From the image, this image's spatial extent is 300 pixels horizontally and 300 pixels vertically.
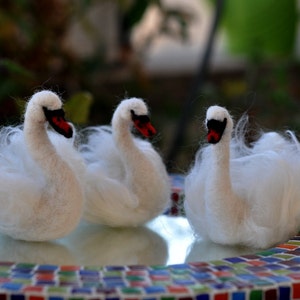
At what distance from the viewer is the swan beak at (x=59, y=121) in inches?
29.3

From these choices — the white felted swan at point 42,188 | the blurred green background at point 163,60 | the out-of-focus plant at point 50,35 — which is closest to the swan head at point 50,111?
the white felted swan at point 42,188

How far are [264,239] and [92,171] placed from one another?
230mm

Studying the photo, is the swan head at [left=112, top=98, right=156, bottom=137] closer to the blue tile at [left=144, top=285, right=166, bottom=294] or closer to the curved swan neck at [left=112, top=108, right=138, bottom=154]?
the curved swan neck at [left=112, top=108, right=138, bottom=154]

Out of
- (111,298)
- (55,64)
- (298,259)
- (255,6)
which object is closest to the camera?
(111,298)

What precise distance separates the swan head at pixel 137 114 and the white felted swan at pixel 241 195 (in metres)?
0.07

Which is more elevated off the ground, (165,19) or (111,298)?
(165,19)

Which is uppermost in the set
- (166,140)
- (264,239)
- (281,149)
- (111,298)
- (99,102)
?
(166,140)

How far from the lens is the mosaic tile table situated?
23.5 inches

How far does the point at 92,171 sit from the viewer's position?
2.92 ft

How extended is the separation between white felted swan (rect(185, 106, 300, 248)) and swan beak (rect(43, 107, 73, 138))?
0.48 ft

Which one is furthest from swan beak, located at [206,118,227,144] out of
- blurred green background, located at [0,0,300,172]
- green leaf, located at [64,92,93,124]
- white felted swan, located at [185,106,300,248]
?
blurred green background, located at [0,0,300,172]

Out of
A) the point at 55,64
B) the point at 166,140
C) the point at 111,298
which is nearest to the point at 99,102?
the point at 55,64

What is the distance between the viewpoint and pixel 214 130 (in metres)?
0.77

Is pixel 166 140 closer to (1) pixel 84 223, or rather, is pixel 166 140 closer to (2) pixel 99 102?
(2) pixel 99 102
